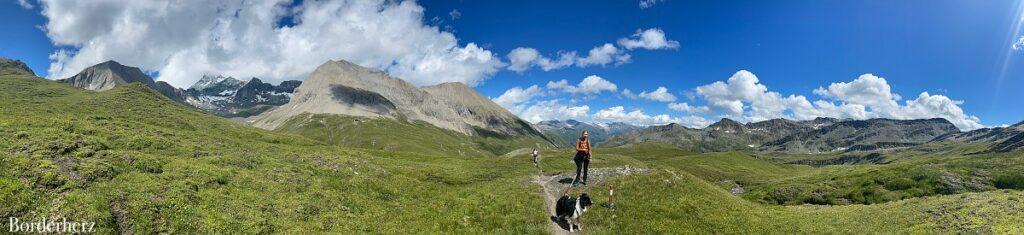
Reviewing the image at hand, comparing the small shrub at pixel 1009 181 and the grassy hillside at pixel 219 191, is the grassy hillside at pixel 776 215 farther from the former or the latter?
the small shrub at pixel 1009 181

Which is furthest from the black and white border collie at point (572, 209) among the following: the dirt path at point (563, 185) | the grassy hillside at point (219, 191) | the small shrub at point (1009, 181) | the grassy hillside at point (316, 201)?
the small shrub at point (1009, 181)

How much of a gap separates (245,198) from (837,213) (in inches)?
1611

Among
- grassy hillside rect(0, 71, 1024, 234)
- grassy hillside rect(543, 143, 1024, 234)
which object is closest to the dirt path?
grassy hillside rect(0, 71, 1024, 234)

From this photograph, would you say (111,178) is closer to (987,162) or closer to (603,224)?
(603,224)

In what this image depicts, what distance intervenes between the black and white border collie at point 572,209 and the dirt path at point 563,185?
17.9 inches

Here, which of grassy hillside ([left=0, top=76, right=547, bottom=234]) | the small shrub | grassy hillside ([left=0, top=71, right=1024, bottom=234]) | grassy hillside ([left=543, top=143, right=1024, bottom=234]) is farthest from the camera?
the small shrub

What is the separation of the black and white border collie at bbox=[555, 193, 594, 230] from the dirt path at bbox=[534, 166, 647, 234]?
0.45 metres

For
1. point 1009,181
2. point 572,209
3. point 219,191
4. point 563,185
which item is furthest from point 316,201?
point 1009,181

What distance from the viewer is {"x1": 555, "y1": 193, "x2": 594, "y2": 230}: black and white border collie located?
92.9 ft

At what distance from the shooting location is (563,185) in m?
39.9

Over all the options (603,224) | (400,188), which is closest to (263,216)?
(400,188)

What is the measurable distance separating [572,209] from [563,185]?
11605mm

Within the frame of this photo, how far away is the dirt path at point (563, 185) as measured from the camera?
28737mm

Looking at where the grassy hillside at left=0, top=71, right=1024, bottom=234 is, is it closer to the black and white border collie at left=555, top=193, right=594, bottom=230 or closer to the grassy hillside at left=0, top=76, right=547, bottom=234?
the grassy hillside at left=0, top=76, right=547, bottom=234
